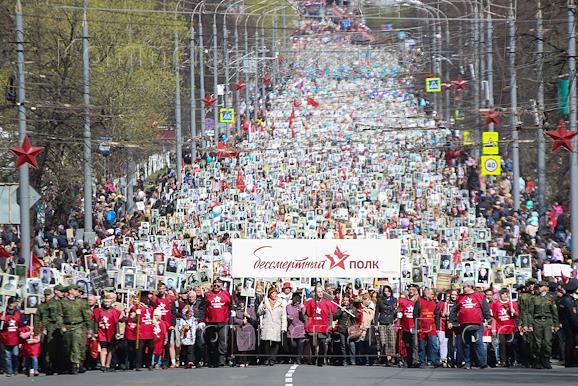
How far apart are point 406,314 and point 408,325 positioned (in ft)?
0.66

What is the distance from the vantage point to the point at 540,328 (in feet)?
99.8

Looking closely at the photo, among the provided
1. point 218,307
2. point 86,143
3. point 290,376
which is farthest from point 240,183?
point 290,376

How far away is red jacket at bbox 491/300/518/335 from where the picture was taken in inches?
1240

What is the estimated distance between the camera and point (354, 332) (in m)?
32.7

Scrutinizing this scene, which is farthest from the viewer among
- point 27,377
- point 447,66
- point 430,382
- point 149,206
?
point 447,66

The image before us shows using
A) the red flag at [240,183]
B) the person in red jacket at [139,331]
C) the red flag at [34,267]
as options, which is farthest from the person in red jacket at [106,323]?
the red flag at [240,183]

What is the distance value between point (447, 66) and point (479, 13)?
2001cm

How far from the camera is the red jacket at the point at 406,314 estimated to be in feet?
104

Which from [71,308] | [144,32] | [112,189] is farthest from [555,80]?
[144,32]

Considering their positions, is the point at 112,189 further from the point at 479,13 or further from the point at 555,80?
the point at 555,80

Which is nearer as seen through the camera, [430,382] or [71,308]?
[430,382]

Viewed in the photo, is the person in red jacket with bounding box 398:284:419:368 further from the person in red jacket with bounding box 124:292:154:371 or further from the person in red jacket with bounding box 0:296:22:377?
the person in red jacket with bounding box 0:296:22:377

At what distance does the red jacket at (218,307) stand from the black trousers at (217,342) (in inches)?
4.4

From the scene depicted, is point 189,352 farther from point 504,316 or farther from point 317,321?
point 504,316
